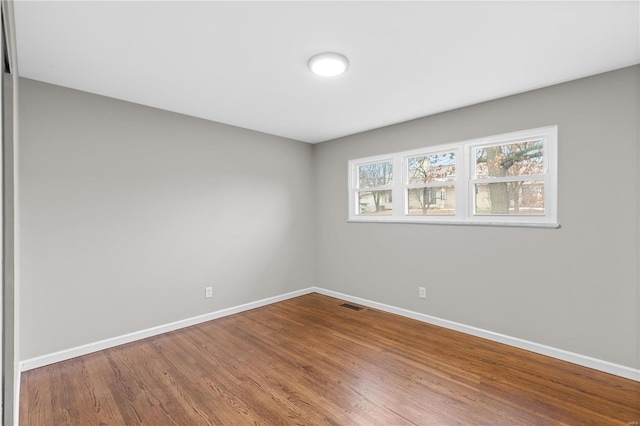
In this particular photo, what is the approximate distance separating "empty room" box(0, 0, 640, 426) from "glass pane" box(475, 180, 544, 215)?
0.07 feet

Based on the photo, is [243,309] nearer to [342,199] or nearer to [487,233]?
[342,199]

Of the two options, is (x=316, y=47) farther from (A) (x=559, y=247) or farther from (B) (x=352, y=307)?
(B) (x=352, y=307)

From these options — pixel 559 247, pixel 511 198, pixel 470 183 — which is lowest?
pixel 559 247

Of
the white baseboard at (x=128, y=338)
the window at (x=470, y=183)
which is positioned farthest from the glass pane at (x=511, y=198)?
the white baseboard at (x=128, y=338)

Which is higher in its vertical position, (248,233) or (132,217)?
(132,217)

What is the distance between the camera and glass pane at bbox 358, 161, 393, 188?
4.19m

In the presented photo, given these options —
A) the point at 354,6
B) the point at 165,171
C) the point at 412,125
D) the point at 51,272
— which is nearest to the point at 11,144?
the point at 51,272

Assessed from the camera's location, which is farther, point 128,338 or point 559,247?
point 128,338

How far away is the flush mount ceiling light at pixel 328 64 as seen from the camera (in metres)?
2.24

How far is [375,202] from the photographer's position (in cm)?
434

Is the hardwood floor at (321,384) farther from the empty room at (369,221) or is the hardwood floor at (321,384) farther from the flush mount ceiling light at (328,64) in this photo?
the flush mount ceiling light at (328,64)

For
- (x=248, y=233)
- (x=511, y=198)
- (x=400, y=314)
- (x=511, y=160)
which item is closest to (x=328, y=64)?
(x=511, y=160)

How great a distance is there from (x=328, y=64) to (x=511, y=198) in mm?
2273

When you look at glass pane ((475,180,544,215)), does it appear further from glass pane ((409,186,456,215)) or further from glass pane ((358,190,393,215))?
glass pane ((358,190,393,215))
